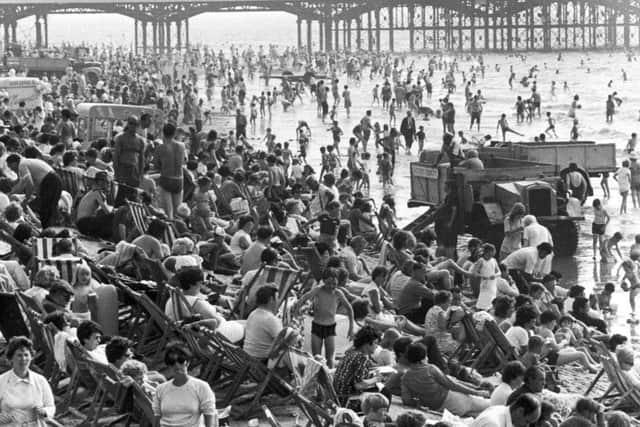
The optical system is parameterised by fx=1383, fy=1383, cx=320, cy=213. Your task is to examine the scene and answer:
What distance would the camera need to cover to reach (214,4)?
101 meters

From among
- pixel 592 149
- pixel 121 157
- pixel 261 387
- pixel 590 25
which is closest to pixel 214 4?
pixel 590 25

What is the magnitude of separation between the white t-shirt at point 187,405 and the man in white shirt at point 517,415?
155 cm

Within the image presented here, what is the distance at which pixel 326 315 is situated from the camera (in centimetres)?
1038

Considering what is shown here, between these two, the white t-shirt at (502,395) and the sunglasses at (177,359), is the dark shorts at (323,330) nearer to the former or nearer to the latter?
the white t-shirt at (502,395)

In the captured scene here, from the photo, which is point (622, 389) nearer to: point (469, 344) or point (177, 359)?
point (469, 344)

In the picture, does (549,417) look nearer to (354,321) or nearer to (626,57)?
(354,321)

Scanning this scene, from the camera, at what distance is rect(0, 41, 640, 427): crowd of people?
8.45 m

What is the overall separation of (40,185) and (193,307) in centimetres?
477

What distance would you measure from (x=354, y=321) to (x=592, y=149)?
14.1 meters

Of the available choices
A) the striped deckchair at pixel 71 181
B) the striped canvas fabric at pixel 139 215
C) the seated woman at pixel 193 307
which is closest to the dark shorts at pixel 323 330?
the seated woman at pixel 193 307

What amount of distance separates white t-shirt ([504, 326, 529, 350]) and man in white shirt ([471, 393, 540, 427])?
10.1 ft

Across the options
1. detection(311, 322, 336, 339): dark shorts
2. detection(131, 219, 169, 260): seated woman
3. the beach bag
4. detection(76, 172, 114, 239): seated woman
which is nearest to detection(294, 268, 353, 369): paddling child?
detection(311, 322, 336, 339): dark shorts

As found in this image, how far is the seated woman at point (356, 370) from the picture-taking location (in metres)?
9.35

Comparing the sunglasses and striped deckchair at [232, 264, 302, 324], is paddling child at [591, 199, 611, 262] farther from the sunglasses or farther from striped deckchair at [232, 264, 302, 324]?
the sunglasses
